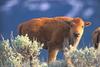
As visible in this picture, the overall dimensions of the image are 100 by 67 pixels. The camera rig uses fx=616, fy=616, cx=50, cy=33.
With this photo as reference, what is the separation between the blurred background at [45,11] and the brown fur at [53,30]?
1.08ft

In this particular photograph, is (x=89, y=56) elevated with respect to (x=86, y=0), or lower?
lower

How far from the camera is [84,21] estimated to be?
15.4m

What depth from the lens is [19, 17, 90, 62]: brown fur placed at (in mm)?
14438

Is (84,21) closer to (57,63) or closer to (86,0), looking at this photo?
(86,0)

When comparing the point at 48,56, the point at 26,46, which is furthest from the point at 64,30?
the point at 26,46

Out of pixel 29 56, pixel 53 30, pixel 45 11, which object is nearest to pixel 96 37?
pixel 53 30

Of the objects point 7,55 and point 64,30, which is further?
point 64,30

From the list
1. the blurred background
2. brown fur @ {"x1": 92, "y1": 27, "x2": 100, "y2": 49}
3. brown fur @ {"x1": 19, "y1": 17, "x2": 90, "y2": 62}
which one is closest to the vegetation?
brown fur @ {"x1": 19, "y1": 17, "x2": 90, "y2": 62}

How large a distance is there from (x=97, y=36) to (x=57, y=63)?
2433mm

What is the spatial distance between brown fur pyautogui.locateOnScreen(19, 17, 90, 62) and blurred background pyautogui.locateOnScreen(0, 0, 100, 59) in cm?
33

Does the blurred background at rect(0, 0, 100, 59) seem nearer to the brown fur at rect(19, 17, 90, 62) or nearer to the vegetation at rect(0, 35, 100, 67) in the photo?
the brown fur at rect(19, 17, 90, 62)

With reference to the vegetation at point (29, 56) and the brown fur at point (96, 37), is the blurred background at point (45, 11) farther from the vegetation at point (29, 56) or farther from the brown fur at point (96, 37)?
the vegetation at point (29, 56)

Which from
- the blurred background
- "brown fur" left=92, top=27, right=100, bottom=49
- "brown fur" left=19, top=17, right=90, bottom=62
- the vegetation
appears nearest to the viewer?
the vegetation

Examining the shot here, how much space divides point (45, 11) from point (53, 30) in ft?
2.67
